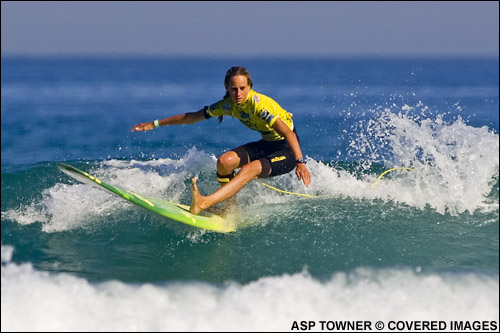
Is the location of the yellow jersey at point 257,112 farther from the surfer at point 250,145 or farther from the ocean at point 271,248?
the ocean at point 271,248

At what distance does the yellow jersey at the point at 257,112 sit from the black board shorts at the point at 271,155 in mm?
90

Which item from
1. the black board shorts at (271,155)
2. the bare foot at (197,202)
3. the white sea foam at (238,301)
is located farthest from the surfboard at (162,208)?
the white sea foam at (238,301)

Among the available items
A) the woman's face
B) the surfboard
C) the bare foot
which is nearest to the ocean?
the surfboard

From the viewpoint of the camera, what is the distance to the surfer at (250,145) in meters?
5.93

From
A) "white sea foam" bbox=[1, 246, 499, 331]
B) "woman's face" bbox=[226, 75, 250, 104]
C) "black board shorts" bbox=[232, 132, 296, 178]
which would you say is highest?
"woman's face" bbox=[226, 75, 250, 104]

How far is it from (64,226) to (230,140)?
6.80 metres

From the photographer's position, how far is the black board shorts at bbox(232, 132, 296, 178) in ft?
20.8

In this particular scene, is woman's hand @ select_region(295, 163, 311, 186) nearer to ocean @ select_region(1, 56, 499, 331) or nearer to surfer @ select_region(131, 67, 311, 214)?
surfer @ select_region(131, 67, 311, 214)

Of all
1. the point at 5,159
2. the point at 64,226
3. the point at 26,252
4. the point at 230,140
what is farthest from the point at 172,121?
the point at 230,140

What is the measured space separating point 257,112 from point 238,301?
2195 mm

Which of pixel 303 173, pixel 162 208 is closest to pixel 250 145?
pixel 303 173

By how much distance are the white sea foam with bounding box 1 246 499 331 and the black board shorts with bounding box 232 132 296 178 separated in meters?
1.46

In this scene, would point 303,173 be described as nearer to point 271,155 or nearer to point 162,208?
point 271,155

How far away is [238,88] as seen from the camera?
19.6ft
